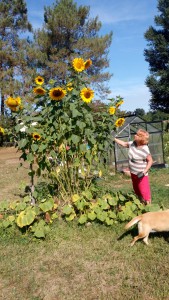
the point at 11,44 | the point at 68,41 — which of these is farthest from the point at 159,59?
the point at 11,44

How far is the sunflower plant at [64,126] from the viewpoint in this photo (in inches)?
151

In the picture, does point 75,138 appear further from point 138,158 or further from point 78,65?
point 138,158

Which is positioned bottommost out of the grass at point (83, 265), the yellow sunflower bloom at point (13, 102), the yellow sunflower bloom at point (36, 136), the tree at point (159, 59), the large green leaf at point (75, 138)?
the grass at point (83, 265)

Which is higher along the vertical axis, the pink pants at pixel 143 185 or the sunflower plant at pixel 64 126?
the sunflower plant at pixel 64 126

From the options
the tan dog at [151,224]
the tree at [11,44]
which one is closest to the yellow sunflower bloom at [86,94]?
the tan dog at [151,224]

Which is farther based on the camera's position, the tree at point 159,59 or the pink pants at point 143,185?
the tree at point 159,59

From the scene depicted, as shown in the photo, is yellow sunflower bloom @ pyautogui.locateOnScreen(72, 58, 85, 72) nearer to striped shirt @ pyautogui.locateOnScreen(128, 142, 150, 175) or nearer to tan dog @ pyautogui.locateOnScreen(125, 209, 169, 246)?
striped shirt @ pyautogui.locateOnScreen(128, 142, 150, 175)

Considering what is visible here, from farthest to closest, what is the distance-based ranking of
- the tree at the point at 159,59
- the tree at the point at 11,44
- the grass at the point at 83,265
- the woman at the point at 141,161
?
the tree at the point at 159,59 < the tree at the point at 11,44 < the woman at the point at 141,161 < the grass at the point at 83,265

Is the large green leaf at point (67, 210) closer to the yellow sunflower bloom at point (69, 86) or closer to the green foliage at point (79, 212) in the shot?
the green foliage at point (79, 212)

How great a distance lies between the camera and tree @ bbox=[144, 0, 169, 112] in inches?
1139

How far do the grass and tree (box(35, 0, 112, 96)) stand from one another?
2134cm

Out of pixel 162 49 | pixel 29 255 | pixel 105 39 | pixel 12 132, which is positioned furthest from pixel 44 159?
pixel 162 49

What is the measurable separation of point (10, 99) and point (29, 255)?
1827 millimetres

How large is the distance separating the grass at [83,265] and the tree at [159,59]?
1042 inches
